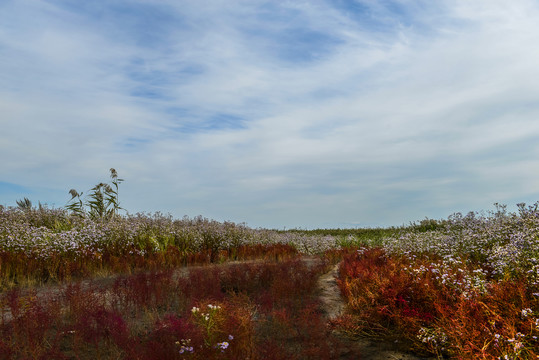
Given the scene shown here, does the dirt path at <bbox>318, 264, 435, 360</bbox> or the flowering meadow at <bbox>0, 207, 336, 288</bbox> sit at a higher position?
the flowering meadow at <bbox>0, 207, 336, 288</bbox>

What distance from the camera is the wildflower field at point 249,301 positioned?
3.85 m

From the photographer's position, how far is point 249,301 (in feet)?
18.3

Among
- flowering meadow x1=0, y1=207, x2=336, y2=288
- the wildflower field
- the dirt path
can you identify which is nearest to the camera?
the wildflower field

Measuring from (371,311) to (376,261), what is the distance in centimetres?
310

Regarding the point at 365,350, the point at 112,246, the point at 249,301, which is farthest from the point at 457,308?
the point at 112,246

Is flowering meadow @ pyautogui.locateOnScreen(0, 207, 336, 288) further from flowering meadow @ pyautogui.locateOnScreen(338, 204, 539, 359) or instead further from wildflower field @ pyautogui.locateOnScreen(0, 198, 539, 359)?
flowering meadow @ pyautogui.locateOnScreen(338, 204, 539, 359)

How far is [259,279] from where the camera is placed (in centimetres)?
698

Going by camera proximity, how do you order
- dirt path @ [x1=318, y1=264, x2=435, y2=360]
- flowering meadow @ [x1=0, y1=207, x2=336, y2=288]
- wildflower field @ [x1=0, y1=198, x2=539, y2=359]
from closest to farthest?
wildflower field @ [x1=0, y1=198, x2=539, y2=359]
dirt path @ [x1=318, y1=264, x2=435, y2=360]
flowering meadow @ [x1=0, y1=207, x2=336, y2=288]

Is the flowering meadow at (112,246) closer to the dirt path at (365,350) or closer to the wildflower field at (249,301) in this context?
the wildflower field at (249,301)

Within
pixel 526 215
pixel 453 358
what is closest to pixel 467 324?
pixel 453 358

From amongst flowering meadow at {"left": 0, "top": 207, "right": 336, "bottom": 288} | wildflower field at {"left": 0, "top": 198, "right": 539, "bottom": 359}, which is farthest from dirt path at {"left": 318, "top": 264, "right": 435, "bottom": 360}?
flowering meadow at {"left": 0, "top": 207, "right": 336, "bottom": 288}

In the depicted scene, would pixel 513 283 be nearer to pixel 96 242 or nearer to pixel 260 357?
pixel 260 357

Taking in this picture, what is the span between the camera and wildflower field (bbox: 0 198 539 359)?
12.6 ft

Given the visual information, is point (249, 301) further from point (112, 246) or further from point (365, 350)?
point (112, 246)
